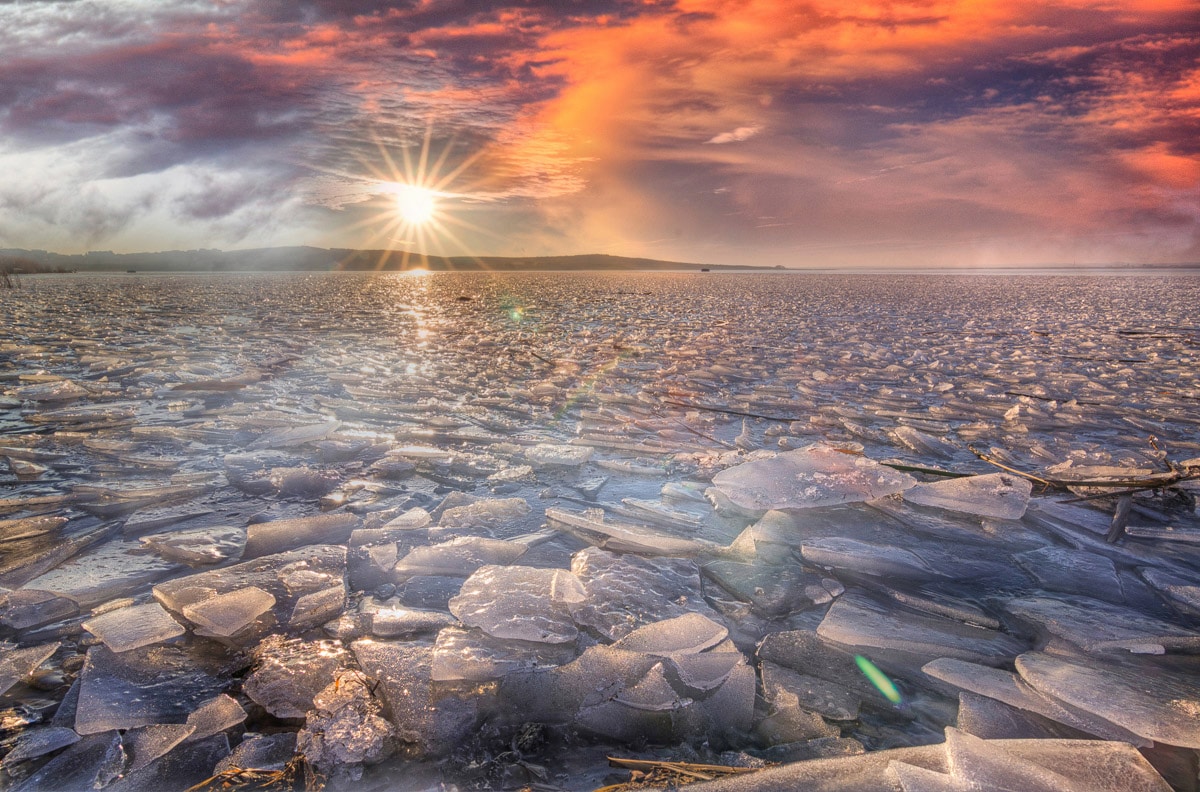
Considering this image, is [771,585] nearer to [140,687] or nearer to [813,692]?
[813,692]

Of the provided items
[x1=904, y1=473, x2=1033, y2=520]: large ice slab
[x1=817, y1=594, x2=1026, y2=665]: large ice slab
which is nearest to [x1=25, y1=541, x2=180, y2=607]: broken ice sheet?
[x1=817, y1=594, x2=1026, y2=665]: large ice slab

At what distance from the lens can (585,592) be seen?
162 centimetres

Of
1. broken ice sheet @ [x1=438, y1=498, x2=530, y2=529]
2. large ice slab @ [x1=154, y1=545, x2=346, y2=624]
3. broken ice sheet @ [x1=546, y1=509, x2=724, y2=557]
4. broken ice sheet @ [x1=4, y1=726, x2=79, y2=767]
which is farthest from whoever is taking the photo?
broken ice sheet @ [x1=438, y1=498, x2=530, y2=529]

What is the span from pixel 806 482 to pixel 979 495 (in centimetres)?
68

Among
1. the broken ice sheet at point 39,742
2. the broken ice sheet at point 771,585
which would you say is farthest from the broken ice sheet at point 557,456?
the broken ice sheet at point 39,742

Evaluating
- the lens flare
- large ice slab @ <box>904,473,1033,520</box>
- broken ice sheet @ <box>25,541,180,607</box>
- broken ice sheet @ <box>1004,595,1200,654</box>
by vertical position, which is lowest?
the lens flare

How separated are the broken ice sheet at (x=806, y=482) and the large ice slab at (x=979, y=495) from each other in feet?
0.30

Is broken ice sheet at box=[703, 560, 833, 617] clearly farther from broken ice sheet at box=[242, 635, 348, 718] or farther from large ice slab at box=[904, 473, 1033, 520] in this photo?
broken ice sheet at box=[242, 635, 348, 718]

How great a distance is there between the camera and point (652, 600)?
1.63m

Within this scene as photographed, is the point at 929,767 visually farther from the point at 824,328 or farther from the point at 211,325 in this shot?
the point at 211,325

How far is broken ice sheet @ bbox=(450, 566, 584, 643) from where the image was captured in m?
1.43

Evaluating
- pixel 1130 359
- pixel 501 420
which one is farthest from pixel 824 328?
pixel 501 420

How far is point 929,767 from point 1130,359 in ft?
25.0

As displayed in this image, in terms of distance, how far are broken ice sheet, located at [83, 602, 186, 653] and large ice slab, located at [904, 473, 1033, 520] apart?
2.49 m
